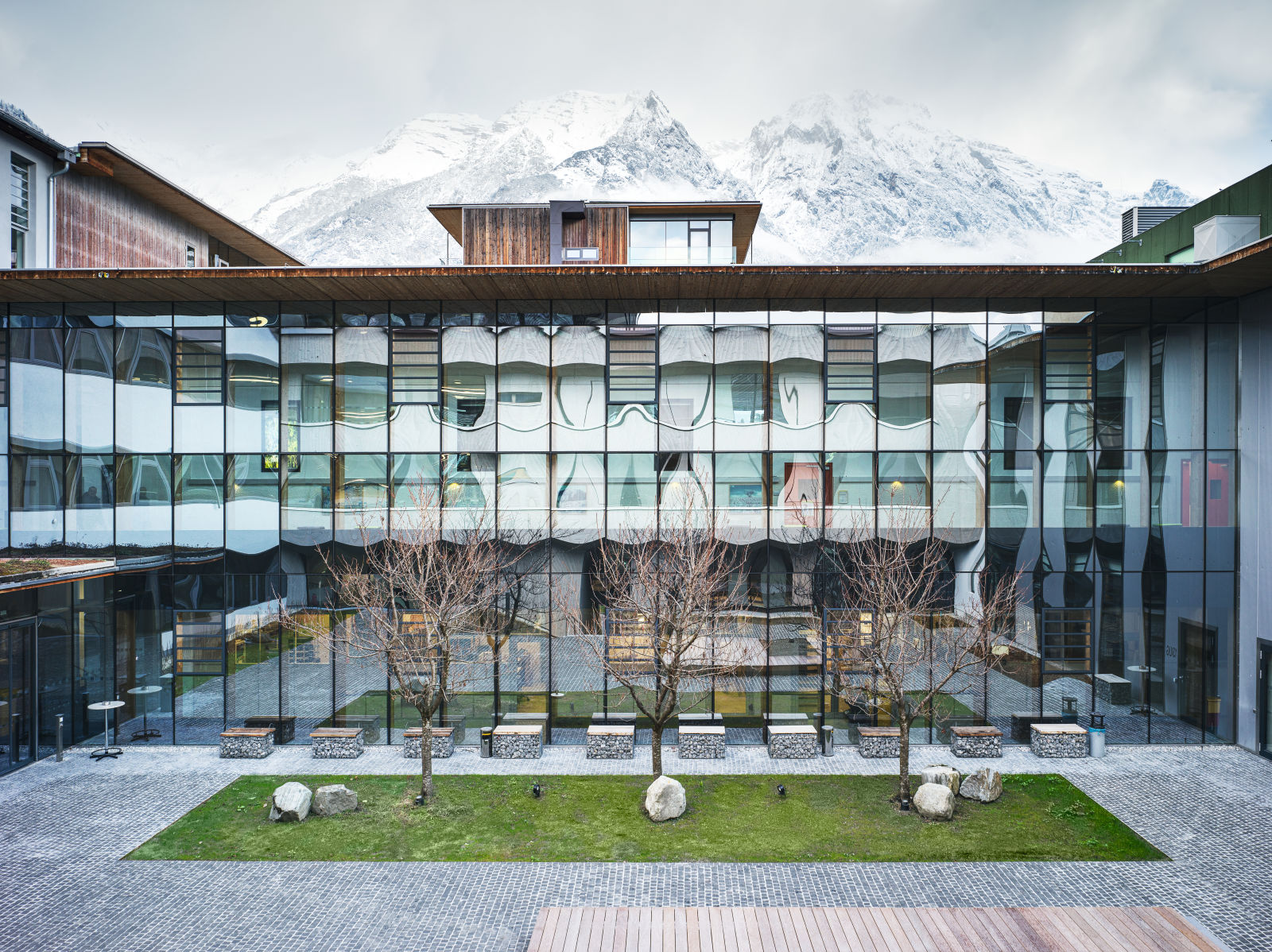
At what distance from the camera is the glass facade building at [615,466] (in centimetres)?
1638

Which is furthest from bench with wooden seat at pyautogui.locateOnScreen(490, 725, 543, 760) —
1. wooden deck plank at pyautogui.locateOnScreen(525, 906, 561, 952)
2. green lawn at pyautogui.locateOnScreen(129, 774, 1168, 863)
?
wooden deck plank at pyautogui.locateOnScreen(525, 906, 561, 952)

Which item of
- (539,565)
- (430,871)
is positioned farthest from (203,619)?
(430,871)

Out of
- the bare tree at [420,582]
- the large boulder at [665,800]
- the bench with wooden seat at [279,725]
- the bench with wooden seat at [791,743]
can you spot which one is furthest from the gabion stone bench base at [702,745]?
the bench with wooden seat at [279,725]

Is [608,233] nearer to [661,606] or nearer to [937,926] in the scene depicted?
[661,606]

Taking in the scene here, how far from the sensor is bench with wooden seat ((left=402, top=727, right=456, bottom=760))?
50.9ft

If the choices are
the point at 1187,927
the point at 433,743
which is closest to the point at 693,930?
the point at 1187,927

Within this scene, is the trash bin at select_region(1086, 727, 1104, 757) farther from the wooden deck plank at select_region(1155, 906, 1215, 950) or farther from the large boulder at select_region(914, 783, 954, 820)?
the wooden deck plank at select_region(1155, 906, 1215, 950)

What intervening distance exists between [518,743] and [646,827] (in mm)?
4268

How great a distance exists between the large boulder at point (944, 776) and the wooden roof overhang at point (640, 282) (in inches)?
390

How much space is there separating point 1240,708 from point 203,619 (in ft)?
78.1

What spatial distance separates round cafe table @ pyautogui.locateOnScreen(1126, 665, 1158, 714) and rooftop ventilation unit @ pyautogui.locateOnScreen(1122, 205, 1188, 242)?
1365 cm

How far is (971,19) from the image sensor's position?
8475cm

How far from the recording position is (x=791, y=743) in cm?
1522

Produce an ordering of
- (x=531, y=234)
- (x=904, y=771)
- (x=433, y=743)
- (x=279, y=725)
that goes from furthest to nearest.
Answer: (x=531, y=234) → (x=279, y=725) → (x=433, y=743) → (x=904, y=771)
